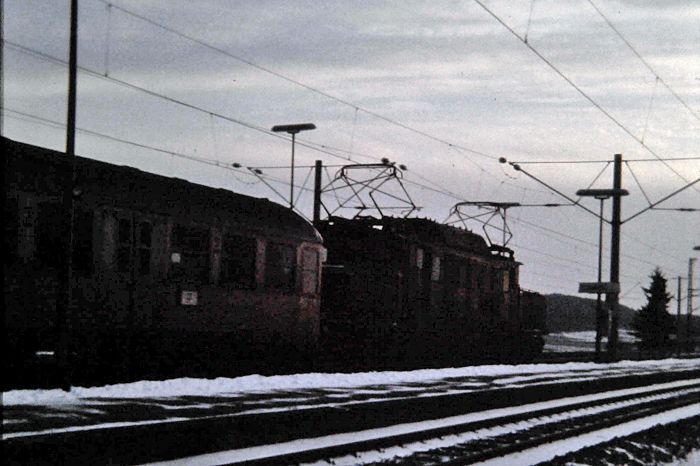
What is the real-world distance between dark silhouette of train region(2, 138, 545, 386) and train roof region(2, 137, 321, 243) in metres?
0.03

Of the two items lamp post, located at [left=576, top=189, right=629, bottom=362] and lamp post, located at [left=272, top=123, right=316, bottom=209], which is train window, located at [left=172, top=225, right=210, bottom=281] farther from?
lamp post, located at [left=576, top=189, right=629, bottom=362]

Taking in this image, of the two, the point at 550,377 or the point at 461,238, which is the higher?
the point at 461,238

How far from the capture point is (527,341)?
3200cm

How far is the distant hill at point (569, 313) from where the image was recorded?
130000mm

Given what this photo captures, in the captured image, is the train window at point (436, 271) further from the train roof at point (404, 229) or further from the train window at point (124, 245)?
the train window at point (124, 245)

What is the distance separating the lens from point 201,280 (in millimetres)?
16500

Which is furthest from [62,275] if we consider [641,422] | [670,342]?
[670,342]

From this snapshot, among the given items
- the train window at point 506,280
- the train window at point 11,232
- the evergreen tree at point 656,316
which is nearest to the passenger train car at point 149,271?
the train window at point 11,232

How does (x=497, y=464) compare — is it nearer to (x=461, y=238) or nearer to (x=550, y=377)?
(x=550, y=377)

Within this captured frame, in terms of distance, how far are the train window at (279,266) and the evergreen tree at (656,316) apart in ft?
190

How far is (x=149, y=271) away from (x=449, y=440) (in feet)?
22.3

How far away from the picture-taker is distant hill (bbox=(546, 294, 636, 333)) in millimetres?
130000

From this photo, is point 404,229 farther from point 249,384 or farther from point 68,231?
point 68,231

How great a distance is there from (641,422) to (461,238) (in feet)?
44.5
